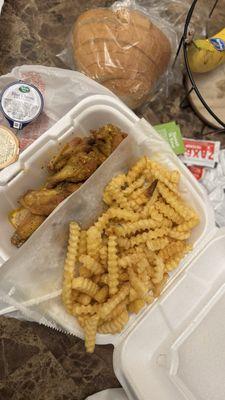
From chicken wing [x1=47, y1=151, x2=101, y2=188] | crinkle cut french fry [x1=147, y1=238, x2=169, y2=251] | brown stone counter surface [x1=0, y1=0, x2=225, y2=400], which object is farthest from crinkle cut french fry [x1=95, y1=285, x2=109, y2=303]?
brown stone counter surface [x1=0, y1=0, x2=225, y2=400]

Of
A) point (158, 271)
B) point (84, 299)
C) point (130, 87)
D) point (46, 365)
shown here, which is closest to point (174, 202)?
point (158, 271)

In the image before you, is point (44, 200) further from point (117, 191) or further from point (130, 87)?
point (130, 87)

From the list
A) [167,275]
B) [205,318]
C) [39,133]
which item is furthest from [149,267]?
[39,133]

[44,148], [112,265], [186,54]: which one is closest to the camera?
[112,265]

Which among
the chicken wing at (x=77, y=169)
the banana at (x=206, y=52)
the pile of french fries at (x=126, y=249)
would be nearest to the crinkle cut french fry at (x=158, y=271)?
the pile of french fries at (x=126, y=249)

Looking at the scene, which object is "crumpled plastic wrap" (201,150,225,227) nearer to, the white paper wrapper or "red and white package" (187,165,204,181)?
"red and white package" (187,165,204,181)

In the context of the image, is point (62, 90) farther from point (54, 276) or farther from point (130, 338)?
point (130, 338)
